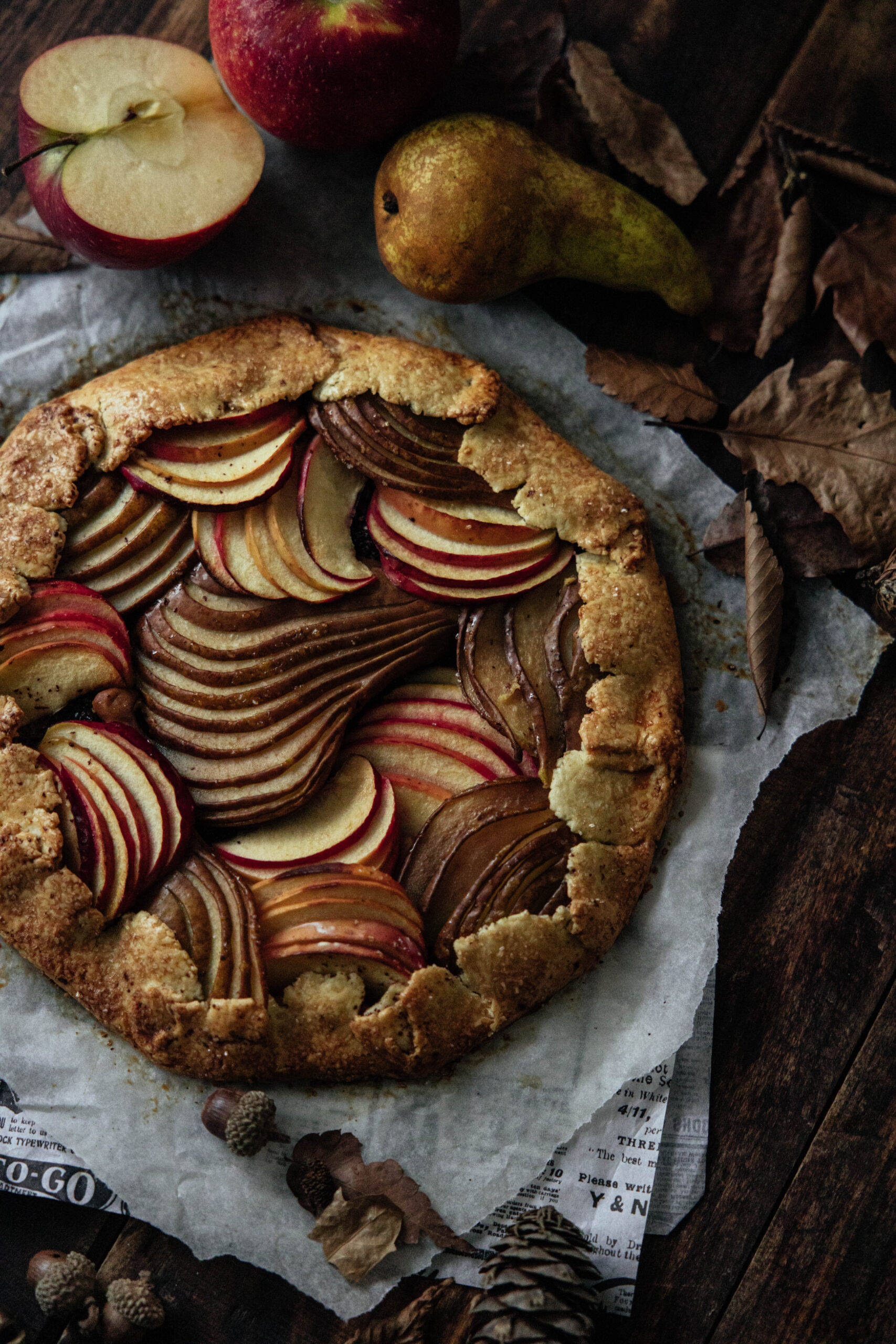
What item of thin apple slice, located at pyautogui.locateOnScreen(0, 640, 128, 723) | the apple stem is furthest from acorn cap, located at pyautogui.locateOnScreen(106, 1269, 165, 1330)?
the apple stem

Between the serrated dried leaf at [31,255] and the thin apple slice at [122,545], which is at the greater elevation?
the serrated dried leaf at [31,255]

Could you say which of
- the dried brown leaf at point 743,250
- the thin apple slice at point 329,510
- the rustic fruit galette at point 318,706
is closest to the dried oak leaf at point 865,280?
the dried brown leaf at point 743,250

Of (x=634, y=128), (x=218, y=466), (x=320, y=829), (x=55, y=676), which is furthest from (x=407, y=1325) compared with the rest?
(x=634, y=128)

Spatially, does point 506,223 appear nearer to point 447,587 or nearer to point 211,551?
point 447,587

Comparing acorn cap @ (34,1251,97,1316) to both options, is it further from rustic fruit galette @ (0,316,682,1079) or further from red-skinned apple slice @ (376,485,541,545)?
red-skinned apple slice @ (376,485,541,545)

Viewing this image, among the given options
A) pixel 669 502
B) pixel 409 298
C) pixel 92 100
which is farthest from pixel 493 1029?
pixel 92 100

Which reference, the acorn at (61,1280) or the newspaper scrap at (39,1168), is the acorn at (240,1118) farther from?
the acorn at (61,1280)
